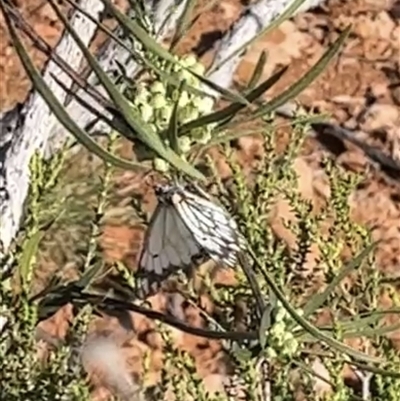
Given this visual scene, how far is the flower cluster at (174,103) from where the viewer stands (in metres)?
0.86

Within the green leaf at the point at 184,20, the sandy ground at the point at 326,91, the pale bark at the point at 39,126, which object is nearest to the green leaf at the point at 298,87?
the green leaf at the point at 184,20

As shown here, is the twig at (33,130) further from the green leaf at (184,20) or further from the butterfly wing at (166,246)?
the green leaf at (184,20)

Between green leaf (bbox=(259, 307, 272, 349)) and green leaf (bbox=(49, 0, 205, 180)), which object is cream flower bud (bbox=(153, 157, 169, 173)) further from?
green leaf (bbox=(259, 307, 272, 349))

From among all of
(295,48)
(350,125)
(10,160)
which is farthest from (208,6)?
(295,48)

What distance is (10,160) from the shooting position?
2457mm

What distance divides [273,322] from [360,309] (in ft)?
2.39

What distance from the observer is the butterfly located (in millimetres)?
936

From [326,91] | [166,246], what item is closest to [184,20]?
[166,246]

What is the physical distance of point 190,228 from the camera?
3.19ft

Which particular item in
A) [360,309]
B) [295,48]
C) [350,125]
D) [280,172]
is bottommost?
[360,309]

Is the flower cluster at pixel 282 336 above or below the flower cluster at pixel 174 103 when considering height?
below

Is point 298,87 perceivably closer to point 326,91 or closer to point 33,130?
point 33,130

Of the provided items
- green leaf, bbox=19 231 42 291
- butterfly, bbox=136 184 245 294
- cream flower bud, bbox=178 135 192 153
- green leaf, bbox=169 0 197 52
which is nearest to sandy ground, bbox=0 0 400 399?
green leaf, bbox=19 231 42 291

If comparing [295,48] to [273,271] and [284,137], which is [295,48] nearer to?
[284,137]
